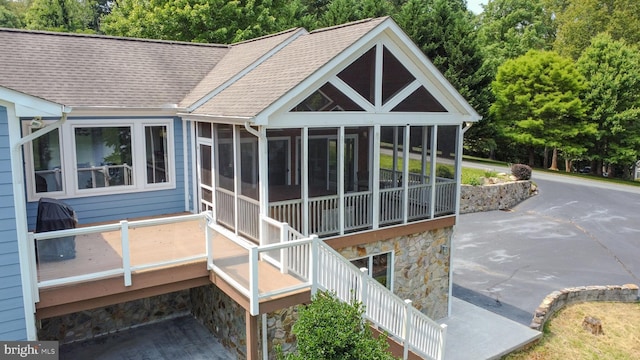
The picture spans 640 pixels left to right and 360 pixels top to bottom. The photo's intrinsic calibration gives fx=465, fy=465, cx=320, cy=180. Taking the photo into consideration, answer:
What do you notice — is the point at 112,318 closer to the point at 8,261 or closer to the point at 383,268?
the point at 8,261

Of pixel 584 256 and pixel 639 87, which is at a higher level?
pixel 639 87

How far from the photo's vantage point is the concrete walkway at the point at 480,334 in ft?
35.2

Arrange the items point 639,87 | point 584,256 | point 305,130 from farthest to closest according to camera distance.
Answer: point 639,87, point 584,256, point 305,130

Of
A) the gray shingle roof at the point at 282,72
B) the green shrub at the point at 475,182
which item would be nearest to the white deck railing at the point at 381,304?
the gray shingle roof at the point at 282,72

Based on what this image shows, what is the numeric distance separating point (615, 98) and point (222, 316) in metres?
33.4

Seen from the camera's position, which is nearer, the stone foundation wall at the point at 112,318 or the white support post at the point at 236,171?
the white support post at the point at 236,171

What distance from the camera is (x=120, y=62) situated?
12242 millimetres

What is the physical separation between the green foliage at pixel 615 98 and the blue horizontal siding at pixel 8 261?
36.1 metres

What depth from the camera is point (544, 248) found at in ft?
60.8

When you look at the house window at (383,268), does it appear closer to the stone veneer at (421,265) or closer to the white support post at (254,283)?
the stone veneer at (421,265)

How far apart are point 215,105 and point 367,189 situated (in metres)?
4.07

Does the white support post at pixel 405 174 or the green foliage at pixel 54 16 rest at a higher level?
the green foliage at pixel 54 16

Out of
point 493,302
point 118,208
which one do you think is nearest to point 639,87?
point 493,302

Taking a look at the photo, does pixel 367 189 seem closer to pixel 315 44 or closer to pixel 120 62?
pixel 315 44
